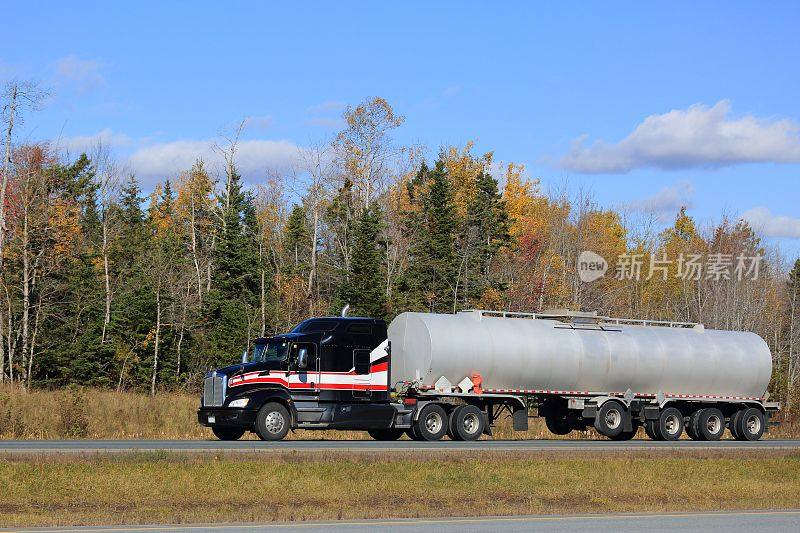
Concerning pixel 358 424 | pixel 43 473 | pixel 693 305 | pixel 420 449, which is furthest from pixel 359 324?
pixel 693 305

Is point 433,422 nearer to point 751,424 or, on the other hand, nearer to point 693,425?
point 693,425

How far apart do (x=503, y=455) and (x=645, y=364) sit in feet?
42.0

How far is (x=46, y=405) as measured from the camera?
36594 millimetres

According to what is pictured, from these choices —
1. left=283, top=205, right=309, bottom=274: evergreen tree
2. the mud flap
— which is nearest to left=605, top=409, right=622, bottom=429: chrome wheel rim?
the mud flap

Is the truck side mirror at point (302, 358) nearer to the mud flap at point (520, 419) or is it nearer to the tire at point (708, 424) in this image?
the mud flap at point (520, 419)

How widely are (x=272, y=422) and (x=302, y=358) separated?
2017 mm

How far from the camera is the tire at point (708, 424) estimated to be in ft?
131

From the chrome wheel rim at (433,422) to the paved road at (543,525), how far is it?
1566 centimetres

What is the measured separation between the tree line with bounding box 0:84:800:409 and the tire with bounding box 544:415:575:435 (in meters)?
28.8

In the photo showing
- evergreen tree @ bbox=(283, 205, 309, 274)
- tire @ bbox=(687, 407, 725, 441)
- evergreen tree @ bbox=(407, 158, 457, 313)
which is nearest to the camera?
tire @ bbox=(687, 407, 725, 441)

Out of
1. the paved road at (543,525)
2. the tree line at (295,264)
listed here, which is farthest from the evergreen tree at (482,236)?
the paved road at (543,525)

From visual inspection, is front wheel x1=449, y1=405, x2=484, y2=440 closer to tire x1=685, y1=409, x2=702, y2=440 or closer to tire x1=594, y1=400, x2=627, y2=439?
tire x1=594, y1=400, x2=627, y2=439

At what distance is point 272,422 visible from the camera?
31578mm

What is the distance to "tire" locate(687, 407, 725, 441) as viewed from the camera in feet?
131
